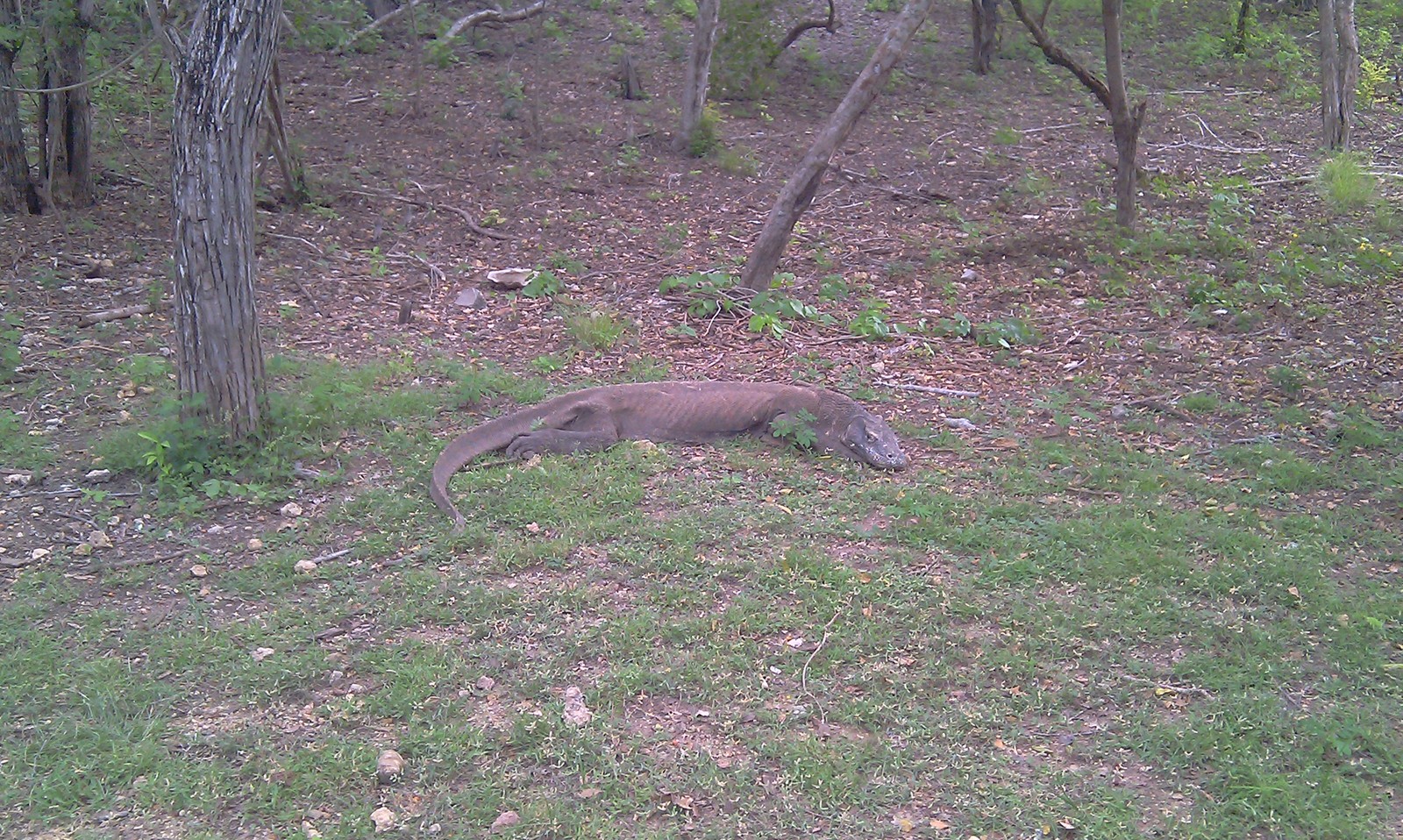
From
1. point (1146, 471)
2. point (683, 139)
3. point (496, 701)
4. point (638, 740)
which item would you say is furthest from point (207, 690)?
point (683, 139)

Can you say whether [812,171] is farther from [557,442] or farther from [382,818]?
[382,818]

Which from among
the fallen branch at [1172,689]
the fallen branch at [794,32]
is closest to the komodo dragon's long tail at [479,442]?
the fallen branch at [1172,689]

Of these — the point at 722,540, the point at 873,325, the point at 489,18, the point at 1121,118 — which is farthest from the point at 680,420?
the point at 489,18

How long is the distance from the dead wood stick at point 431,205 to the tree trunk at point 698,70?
111 inches

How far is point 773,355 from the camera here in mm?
7133

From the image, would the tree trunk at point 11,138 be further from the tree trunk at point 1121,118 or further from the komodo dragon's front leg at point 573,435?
the tree trunk at point 1121,118

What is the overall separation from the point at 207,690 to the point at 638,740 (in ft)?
4.83

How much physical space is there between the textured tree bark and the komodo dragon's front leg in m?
9.00

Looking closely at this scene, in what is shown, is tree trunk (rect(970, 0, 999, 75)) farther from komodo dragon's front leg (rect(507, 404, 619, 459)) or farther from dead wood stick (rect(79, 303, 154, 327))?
dead wood stick (rect(79, 303, 154, 327))

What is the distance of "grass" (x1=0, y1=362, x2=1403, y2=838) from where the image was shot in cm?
320

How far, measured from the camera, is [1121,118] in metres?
9.09

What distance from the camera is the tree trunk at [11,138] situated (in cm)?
788

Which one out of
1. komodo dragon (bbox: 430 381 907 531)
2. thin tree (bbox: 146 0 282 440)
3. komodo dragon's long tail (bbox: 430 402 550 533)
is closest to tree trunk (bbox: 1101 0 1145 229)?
komodo dragon (bbox: 430 381 907 531)

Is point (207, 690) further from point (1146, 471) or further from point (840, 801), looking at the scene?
point (1146, 471)
